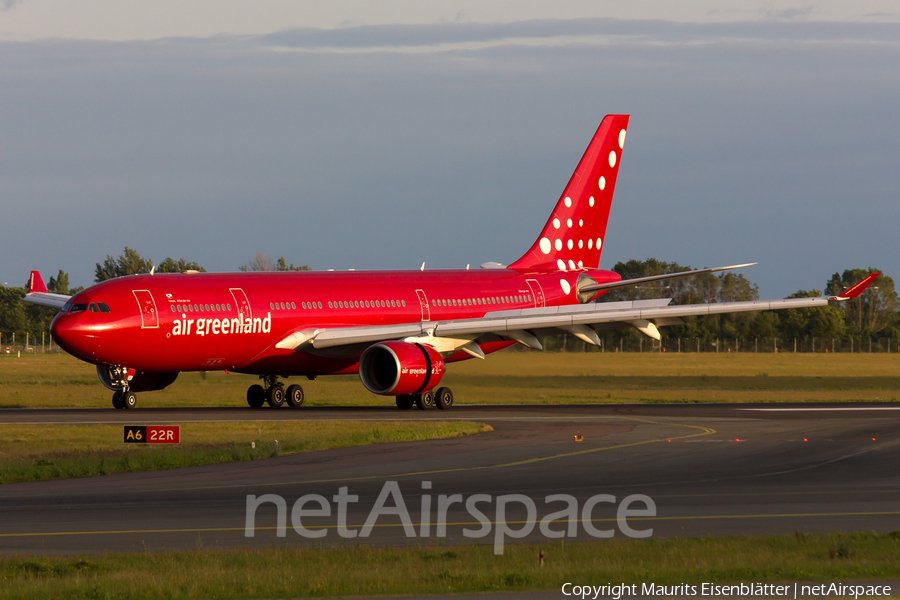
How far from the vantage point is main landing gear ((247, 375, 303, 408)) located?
37.6m

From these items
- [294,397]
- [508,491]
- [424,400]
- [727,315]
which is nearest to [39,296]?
[294,397]

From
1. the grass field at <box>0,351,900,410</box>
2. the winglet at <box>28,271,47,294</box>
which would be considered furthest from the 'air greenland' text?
the winglet at <box>28,271,47,294</box>

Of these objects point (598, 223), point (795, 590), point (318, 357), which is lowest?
point (795, 590)

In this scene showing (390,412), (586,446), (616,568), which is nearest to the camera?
(616,568)

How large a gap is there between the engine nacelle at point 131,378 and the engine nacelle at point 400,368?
6.62 metres

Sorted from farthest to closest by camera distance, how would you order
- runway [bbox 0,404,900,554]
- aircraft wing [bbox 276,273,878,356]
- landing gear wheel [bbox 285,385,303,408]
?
1. landing gear wheel [bbox 285,385,303,408]
2. aircraft wing [bbox 276,273,878,356]
3. runway [bbox 0,404,900,554]

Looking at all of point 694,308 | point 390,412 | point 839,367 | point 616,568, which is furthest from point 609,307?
point 839,367

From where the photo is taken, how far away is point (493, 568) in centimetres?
1145

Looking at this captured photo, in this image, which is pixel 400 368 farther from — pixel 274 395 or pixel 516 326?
pixel 274 395

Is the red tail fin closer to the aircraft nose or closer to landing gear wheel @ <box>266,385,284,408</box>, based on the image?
landing gear wheel @ <box>266,385,284,408</box>

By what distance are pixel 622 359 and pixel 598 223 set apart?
17716 millimetres

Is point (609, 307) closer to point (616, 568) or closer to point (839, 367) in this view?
point (616, 568)

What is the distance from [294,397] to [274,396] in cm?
68

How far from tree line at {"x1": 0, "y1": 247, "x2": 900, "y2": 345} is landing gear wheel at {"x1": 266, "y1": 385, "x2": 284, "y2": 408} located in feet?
118
